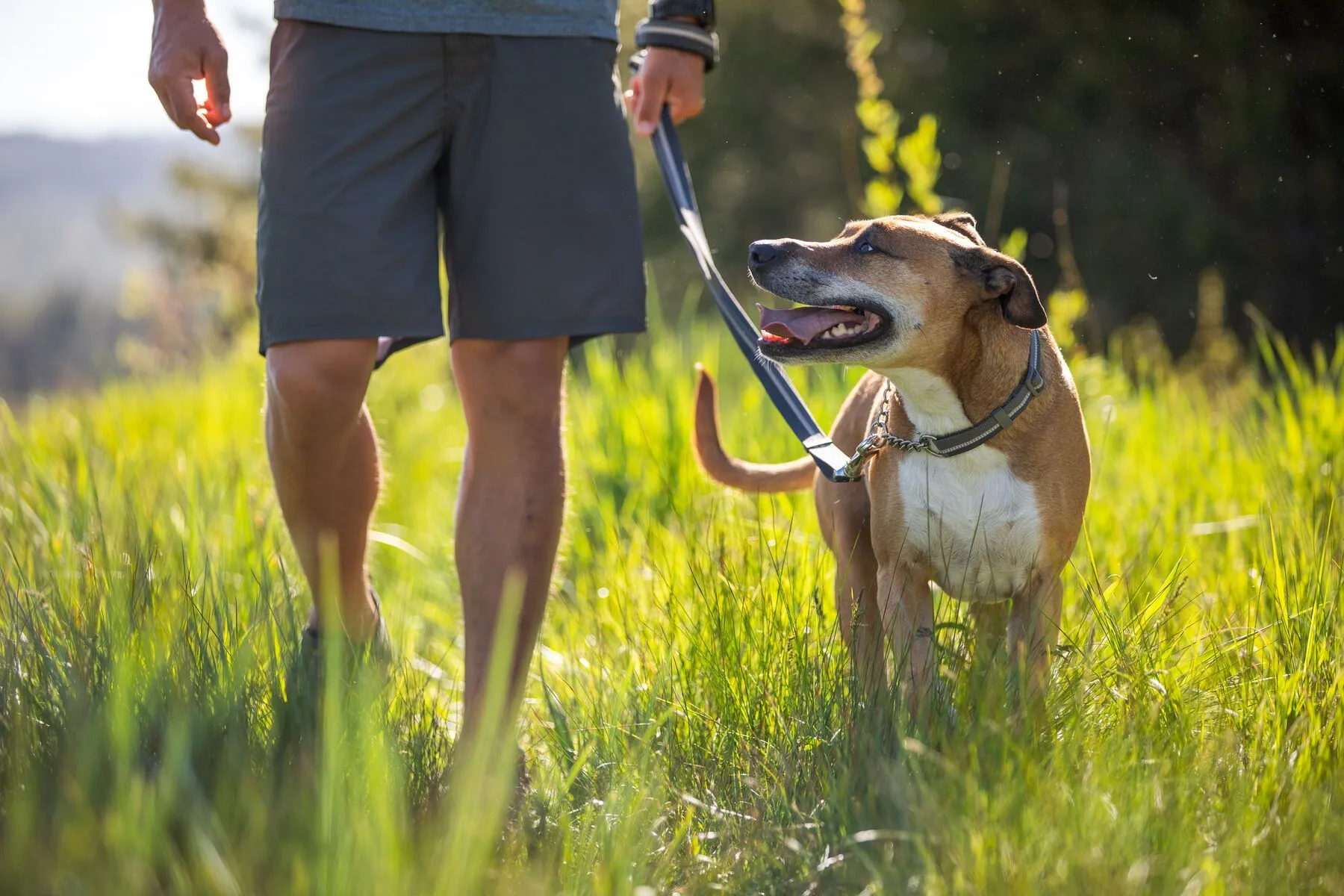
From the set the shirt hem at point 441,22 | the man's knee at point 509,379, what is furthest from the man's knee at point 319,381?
the shirt hem at point 441,22

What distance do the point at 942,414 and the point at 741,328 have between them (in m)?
0.63

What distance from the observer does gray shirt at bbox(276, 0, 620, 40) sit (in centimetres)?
271

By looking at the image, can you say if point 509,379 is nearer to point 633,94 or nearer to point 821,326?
point 821,326

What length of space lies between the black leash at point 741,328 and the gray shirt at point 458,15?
0.56m

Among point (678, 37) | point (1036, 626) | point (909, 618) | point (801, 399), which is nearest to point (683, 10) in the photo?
point (678, 37)

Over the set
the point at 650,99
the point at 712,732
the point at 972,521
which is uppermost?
the point at 650,99

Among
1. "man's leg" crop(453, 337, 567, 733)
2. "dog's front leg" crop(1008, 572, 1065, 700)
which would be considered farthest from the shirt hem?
"dog's front leg" crop(1008, 572, 1065, 700)

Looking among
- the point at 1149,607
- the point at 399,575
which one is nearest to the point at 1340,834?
the point at 1149,607

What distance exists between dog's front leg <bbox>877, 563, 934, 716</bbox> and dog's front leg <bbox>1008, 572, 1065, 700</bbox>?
6.9 inches

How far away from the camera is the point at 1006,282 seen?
2770 millimetres

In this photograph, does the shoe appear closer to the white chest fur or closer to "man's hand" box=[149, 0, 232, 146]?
"man's hand" box=[149, 0, 232, 146]

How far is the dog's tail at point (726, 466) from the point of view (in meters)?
3.30

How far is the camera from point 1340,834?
199cm

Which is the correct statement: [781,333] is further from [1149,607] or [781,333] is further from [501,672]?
[501,672]
